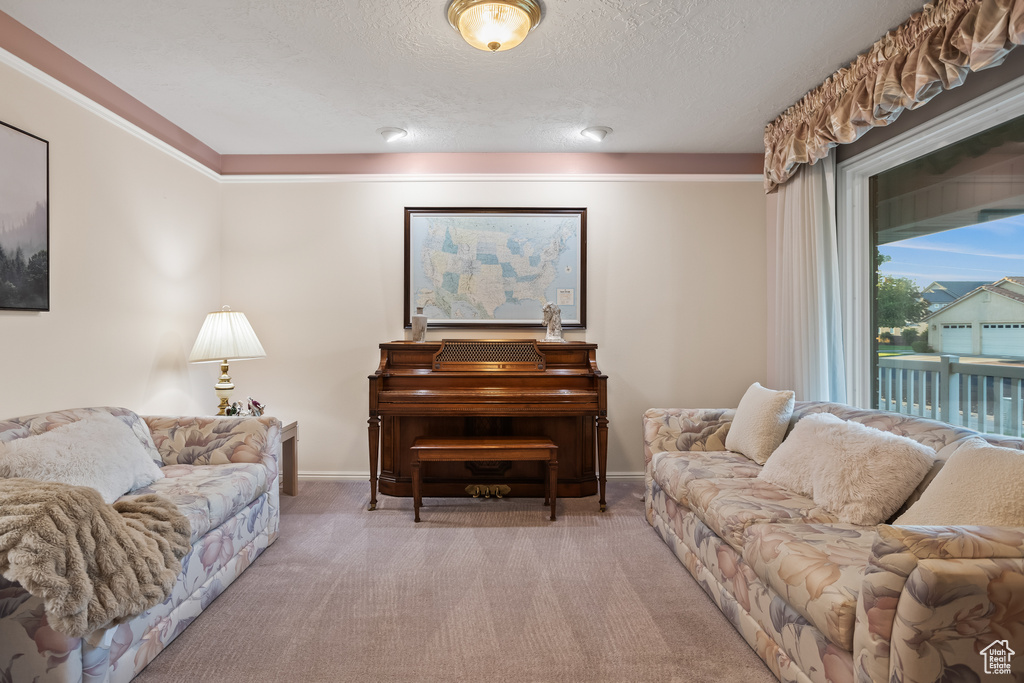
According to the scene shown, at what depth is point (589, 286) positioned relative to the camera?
4.02m

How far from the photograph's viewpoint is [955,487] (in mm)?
1586

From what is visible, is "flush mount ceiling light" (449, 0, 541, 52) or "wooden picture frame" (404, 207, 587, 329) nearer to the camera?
"flush mount ceiling light" (449, 0, 541, 52)

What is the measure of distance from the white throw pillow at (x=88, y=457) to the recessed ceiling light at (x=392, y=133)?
227 cm

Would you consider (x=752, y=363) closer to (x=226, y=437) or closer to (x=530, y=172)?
(x=530, y=172)

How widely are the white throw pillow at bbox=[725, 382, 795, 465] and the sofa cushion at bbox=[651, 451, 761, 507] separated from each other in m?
0.07

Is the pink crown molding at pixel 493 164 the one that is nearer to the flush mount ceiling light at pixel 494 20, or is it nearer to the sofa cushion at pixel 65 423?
the flush mount ceiling light at pixel 494 20

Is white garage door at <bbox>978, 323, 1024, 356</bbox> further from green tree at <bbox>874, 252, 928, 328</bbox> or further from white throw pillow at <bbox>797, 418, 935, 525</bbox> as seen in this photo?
white throw pillow at <bbox>797, 418, 935, 525</bbox>

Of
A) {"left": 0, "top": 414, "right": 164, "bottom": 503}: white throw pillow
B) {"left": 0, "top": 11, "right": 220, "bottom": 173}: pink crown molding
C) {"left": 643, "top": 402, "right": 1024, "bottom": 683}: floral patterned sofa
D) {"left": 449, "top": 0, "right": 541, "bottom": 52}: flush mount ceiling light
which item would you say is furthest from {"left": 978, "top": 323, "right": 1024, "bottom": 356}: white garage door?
{"left": 0, "top": 11, "right": 220, "bottom": 173}: pink crown molding

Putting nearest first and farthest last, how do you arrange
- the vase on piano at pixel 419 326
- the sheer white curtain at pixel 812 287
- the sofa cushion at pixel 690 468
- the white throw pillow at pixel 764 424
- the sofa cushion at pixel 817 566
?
1. the sofa cushion at pixel 817 566
2. the sofa cushion at pixel 690 468
3. the white throw pillow at pixel 764 424
4. the sheer white curtain at pixel 812 287
5. the vase on piano at pixel 419 326

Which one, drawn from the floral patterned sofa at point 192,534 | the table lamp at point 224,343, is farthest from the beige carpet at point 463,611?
the table lamp at point 224,343

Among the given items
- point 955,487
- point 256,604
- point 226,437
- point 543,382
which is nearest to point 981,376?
point 955,487

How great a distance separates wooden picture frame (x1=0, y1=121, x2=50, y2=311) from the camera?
2234 mm

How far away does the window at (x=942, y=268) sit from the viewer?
2283 mm

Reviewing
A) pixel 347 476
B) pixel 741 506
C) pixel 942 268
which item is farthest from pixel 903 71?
pixel 347 476
